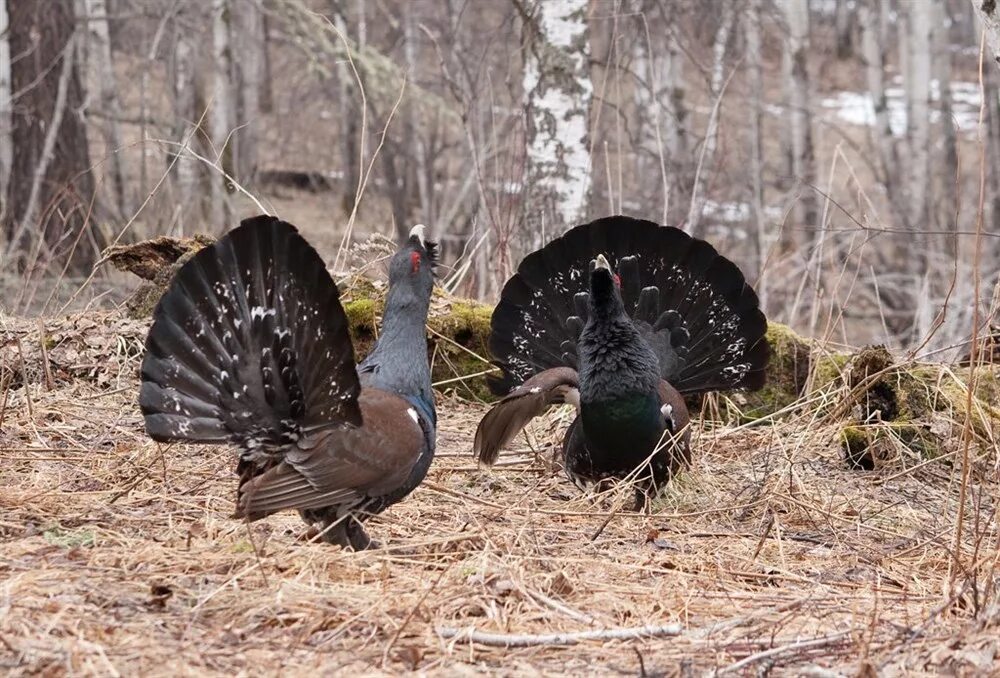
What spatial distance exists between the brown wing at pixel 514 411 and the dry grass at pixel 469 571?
0.23 m

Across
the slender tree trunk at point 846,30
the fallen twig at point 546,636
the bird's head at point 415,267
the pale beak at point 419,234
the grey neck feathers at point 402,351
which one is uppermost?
the slender tree trunk at point 846,30

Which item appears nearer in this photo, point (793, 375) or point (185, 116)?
point (793, 375)

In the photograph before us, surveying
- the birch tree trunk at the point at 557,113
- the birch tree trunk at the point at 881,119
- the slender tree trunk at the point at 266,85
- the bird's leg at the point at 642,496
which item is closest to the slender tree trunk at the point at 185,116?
the birch tree trunk at the point at 557,113

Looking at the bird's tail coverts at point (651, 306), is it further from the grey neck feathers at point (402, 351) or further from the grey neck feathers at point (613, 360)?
the grey neck feathers at point (402, 351)

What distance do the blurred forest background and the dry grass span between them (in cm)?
88

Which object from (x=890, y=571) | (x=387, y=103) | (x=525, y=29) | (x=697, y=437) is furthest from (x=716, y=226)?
(x=890, y=571)

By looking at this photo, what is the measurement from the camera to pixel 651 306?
19.5 feet

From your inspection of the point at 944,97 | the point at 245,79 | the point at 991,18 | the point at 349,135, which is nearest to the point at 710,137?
the point at 991,18

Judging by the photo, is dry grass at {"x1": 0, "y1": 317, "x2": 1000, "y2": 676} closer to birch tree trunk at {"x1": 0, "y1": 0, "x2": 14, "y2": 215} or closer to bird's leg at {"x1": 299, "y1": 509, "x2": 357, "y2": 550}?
bird's leg at {"x1": 299, "y1": 509, "x2": 357, "y2": 550}

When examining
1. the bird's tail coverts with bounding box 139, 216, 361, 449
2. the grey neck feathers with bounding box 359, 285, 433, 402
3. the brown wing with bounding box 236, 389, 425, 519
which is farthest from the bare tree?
the bird's tail coverts with bounding box 139, 216, 361, 449

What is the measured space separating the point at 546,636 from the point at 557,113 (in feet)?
20.4

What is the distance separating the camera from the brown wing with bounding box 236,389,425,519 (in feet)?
12.5

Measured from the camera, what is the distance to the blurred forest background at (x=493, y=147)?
8109mm

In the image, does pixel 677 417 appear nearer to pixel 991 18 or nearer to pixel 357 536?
pixel 357 536
